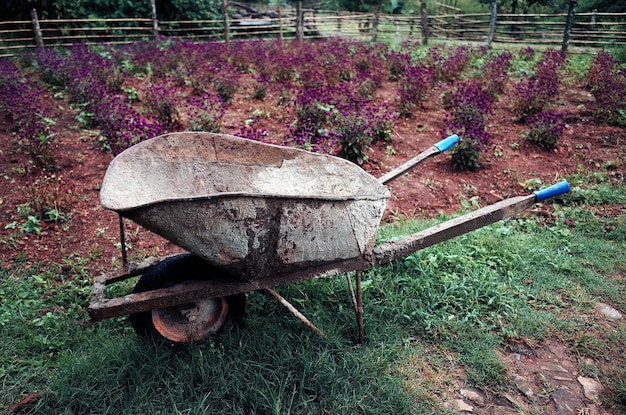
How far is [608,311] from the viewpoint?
3.09 metres

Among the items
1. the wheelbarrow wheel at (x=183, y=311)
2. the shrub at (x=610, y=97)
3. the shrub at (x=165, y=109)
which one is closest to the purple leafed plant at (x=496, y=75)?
the shrub at (x=610, y=97)

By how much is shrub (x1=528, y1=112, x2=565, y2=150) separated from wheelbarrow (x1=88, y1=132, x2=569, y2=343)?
352 centimetres

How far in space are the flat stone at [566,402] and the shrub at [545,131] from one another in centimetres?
400

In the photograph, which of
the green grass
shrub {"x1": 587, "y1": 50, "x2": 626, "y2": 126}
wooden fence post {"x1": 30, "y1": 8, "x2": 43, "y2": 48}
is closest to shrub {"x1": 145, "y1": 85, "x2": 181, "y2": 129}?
the green grass

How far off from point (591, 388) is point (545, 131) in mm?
3960

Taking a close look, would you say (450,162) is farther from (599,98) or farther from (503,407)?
(503,407)

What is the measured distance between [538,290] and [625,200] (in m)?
2.09

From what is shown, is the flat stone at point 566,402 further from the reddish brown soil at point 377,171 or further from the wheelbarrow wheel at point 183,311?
the reddish brown soil at point 377,171

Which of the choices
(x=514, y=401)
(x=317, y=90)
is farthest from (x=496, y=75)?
(x=514, y=401)

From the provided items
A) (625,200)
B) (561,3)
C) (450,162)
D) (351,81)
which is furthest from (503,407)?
(561,3)

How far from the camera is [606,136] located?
19.5ft

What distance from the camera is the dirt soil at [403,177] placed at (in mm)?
3523

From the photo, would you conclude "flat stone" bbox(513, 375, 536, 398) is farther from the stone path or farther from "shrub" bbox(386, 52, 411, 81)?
"shrub" bbox(386, 52, 411, 81)

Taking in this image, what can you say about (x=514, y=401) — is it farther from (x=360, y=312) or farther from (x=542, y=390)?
(x=360, y=312)
